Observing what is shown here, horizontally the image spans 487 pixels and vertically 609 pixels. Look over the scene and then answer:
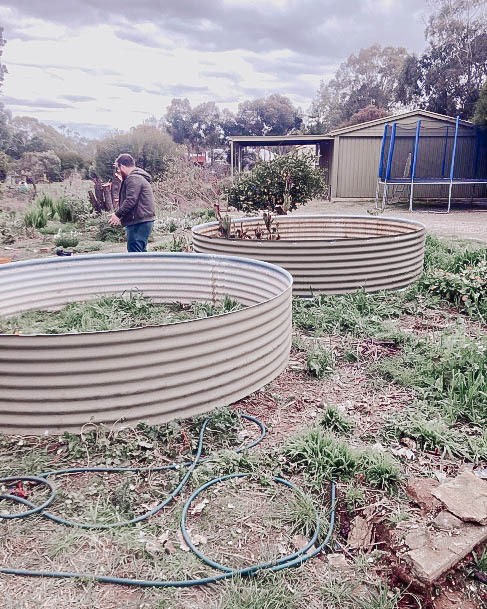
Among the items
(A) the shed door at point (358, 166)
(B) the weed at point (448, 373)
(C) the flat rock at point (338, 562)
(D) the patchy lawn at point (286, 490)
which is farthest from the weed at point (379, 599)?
(A) the shed door at point (358, 166)

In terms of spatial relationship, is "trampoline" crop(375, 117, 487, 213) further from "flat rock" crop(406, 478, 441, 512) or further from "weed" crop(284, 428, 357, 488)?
"flat rock" crop(406, 478, 441, 512)

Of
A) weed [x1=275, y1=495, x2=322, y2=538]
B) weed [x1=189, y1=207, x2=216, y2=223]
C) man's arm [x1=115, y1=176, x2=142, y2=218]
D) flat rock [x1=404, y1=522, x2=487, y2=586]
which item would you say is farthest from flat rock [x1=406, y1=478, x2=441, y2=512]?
weed [x1=189, y1=207, x2=216, y2=223]

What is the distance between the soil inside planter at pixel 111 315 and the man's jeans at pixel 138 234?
100 cm

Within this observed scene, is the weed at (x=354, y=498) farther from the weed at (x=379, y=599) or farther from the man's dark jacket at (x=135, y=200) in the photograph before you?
the man's dark jacket at (x=135, y=200)

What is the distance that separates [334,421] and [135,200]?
335cm

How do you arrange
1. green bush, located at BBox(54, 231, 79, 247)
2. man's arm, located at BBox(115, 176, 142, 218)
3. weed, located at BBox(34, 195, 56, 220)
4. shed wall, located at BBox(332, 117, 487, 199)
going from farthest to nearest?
1. shed wall, located at BBox(332, 117, 487, 199)
2. weed, located at BBox(34, 195, 56, 220)
3. green bush, located at BBox(54, 231, 79, 247)
4. man's arm, located at BBox(115, 176, 142, 218)

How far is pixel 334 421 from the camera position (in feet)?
8.71

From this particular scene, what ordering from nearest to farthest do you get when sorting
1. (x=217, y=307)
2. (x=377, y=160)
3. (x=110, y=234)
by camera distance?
(x=217, y=307), (x=110, y=234), (x=377, y=160)

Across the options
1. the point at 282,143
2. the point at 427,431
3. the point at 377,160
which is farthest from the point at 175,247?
the point at 377,160

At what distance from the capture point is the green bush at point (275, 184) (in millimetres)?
11133

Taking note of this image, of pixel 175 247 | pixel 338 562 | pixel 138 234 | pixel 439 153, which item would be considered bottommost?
pixel 338 562

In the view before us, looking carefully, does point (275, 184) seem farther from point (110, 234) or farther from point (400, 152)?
point (400, 152)

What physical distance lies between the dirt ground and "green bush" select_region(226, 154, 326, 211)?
0.97 meters

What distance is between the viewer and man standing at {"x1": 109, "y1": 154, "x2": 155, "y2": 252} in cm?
514
